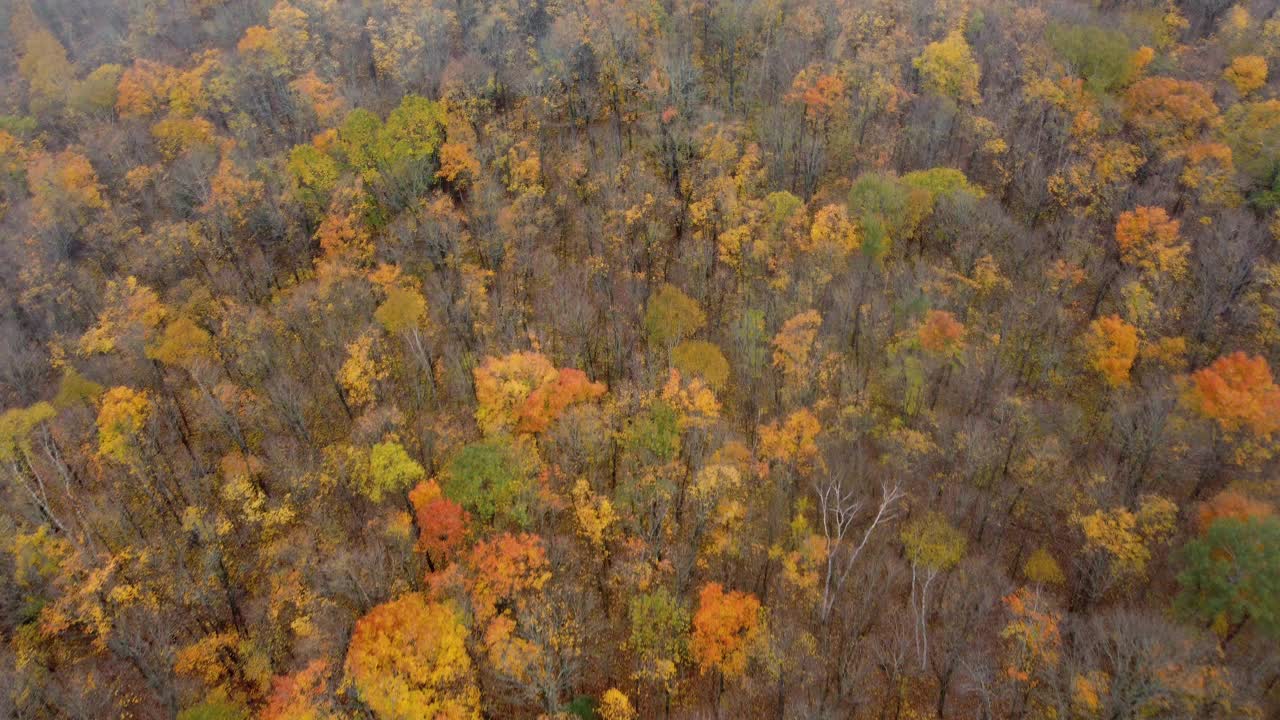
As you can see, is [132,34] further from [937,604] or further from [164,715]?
[937,604]

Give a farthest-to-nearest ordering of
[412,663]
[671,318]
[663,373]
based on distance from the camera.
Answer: [671,318] → [663,373] → [412,663]

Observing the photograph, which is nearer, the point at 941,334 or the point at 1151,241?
the point at 941,334

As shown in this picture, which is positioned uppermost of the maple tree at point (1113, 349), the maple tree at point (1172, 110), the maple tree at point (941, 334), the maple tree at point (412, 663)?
the maple tree at point (1172, 110)

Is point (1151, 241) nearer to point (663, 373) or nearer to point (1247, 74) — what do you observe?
point (1247, 74)

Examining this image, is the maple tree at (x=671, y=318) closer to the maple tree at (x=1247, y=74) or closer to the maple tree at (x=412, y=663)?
the maple tree at (x=412, y=663)

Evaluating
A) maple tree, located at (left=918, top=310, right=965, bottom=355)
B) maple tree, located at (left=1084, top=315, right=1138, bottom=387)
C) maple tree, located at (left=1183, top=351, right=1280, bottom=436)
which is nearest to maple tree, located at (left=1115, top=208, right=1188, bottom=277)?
maple tree, located at (left=1084, top=315, right=1138, bottom=387)

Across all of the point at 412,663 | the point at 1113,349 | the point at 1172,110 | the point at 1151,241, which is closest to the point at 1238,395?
the point at 1113,349

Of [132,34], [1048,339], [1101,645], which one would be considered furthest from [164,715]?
[132,34]

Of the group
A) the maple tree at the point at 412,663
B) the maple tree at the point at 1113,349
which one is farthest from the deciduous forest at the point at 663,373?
the maple tree at the point at 1113,349
